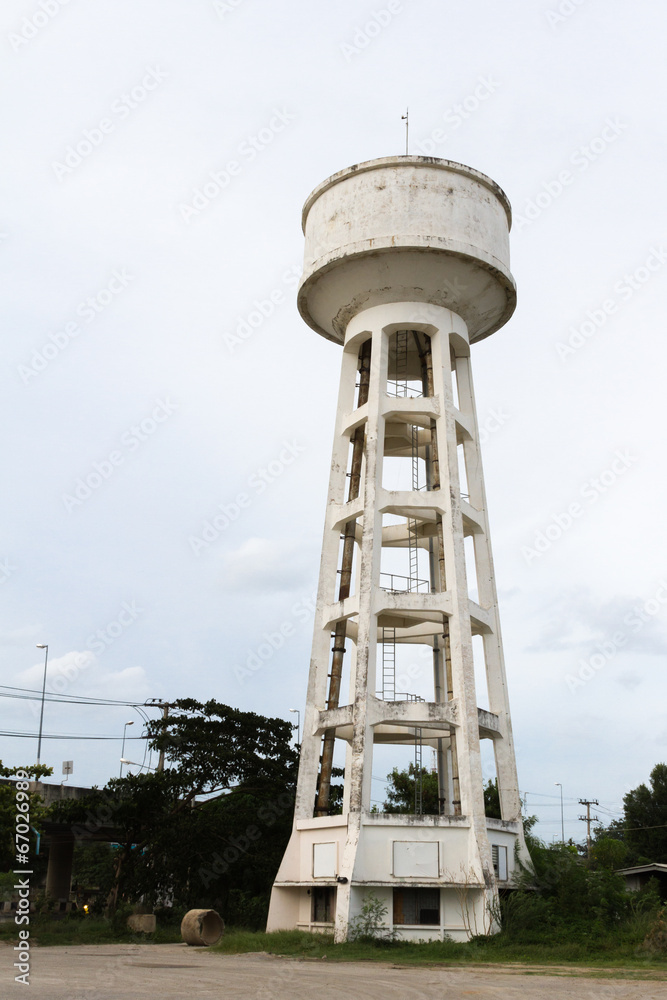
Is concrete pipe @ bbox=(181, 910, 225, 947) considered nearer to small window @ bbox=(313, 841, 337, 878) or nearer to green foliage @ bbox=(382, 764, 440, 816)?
small window @ bbox=(313, 841, 337, 878)

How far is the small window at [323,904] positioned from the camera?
24.3m

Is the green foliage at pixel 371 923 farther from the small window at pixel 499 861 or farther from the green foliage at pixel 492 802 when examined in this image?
the green foliage at pixel 492 802

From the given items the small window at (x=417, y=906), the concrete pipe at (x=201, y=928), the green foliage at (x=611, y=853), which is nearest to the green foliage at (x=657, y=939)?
the small window at (x=417, y=906)

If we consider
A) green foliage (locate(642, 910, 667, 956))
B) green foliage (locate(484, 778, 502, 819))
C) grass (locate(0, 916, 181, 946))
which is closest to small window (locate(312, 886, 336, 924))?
grass (locate(0, 916, 181, 946))

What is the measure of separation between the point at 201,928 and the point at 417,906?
5.68 metres

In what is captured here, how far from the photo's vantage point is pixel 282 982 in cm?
1556

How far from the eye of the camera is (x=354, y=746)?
2405 centimetres

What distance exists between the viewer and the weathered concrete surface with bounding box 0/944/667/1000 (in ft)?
44.8

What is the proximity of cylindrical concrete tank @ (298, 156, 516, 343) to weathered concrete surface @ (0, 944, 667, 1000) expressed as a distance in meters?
17.5

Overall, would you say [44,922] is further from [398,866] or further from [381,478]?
[381,478]

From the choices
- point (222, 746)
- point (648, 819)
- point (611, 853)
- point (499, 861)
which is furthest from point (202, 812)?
point (648, 819)

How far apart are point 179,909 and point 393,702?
599 inches

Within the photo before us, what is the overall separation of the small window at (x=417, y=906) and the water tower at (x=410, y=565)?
0.11 feet

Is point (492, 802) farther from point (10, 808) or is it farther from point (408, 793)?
point (10, 808)
